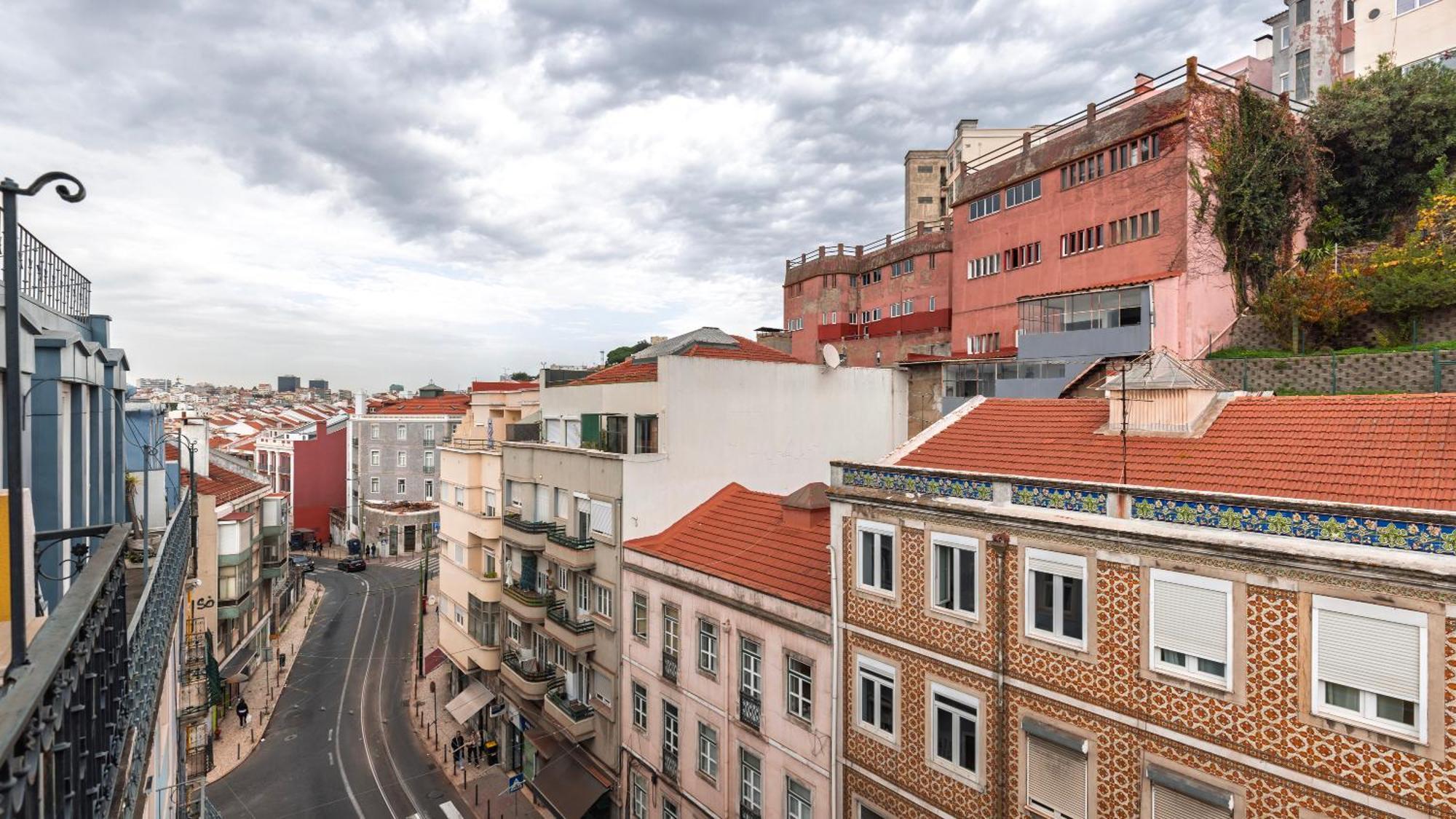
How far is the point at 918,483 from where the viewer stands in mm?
14352

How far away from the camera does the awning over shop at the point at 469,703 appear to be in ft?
105

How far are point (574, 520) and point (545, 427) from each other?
6.04 metres

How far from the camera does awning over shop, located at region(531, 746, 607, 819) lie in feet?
75.6

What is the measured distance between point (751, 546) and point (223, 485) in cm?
3394

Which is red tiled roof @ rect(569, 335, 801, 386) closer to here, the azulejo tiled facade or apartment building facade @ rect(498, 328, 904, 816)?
apartment building facade @ rect(498, 328, 904, 816)

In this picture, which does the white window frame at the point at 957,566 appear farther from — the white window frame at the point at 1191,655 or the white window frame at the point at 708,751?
the white window frame at the point at 708,751

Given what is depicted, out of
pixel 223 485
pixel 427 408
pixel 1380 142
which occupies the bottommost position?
pixel 223 485

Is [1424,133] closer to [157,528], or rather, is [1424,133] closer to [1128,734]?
[1128,734]

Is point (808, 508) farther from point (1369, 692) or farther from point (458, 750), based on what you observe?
point (458, 750)

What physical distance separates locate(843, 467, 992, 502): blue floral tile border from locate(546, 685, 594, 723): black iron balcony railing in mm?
13917

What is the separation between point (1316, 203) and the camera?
30203mm

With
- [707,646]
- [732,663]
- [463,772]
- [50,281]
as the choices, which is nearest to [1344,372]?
[732,663]

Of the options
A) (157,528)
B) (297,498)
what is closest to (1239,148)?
(157,528)

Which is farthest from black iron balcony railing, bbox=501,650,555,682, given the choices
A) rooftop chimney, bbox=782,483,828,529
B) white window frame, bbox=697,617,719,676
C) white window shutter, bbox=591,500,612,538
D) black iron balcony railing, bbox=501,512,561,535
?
rooftop chimney, bbox=782,483,828,529
